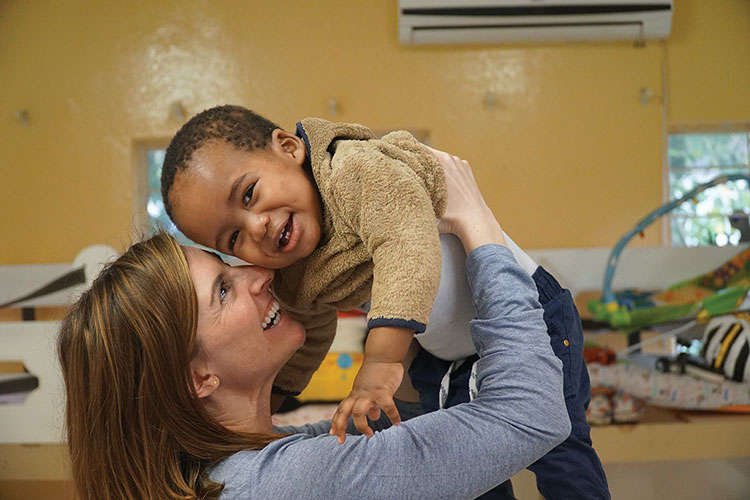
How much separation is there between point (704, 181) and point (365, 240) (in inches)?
165

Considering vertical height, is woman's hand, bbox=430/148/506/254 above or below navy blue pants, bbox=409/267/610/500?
above

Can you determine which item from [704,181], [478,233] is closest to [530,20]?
[704,181]

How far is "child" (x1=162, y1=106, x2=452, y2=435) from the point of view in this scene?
986 millimetres

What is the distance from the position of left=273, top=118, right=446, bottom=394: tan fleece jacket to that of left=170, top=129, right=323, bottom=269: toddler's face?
37 millimetres

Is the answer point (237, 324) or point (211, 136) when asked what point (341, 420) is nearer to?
point (237, 324)

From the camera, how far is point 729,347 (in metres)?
3.16

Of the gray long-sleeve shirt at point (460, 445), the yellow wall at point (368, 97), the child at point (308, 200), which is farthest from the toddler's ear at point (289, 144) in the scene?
the yellow wall at point (368, 97)

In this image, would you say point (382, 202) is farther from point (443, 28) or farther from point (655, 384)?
point (443, 28)

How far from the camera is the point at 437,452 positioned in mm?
841

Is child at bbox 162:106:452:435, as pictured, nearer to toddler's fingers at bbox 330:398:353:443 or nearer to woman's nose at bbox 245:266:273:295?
woman's nose at bbox 245:266:273:295

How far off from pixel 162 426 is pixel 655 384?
2.80 metres

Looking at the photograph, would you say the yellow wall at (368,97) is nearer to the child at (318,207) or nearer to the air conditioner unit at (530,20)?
the air conditioner unit at (530,20)

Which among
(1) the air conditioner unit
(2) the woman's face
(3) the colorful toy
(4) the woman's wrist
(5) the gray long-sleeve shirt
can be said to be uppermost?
(1) the air conditioner unit

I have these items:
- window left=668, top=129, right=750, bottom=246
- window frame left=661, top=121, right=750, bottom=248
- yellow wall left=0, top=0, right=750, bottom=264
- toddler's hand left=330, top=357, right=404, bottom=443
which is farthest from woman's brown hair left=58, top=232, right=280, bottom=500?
window left=668, top=129, right=750, bottom=246
